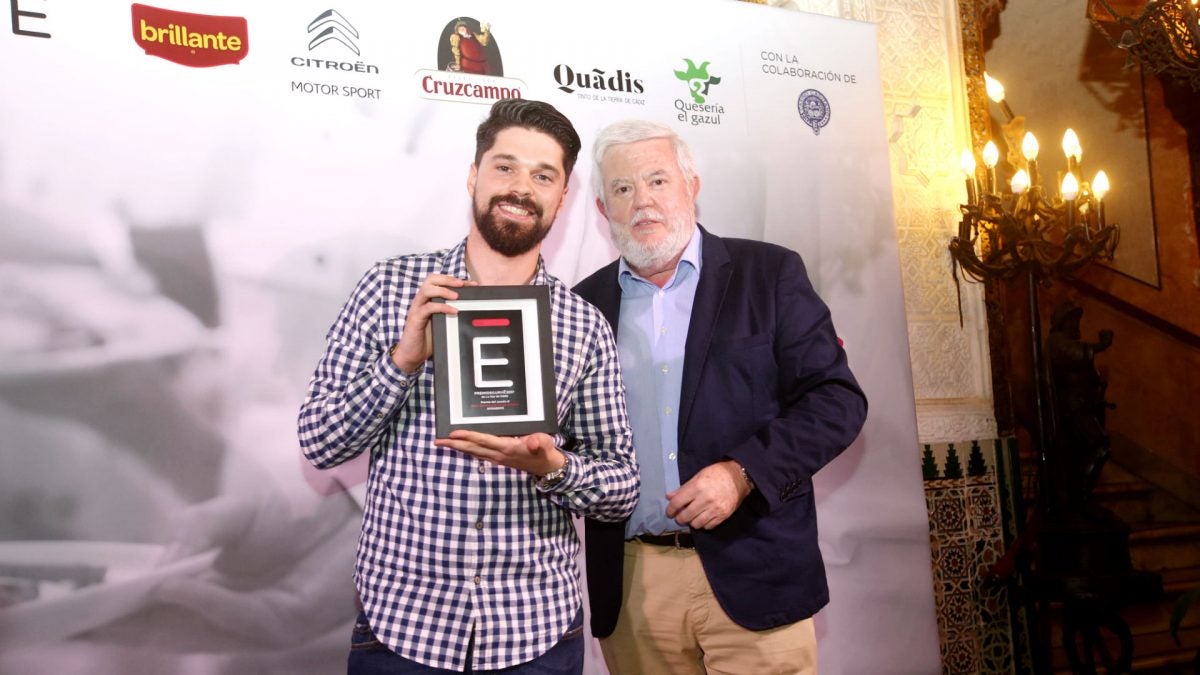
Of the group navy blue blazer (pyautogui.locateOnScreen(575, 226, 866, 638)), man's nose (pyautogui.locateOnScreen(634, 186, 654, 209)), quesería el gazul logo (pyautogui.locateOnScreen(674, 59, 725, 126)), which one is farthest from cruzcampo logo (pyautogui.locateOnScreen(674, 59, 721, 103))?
navy blue blazer (pyautogui.locateOnScreen(575, 226, 866, 638))

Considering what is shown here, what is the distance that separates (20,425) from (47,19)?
37.0 inches

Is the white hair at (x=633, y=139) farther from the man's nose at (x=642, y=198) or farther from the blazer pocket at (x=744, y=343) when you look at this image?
the blazer pocket at (x=744, y=343)

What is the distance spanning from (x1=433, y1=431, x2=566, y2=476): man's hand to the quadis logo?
4.22 ft

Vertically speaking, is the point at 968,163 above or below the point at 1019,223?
above

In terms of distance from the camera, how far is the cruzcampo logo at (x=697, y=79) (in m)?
2.92

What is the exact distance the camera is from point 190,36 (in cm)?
231

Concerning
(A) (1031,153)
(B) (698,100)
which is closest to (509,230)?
(B) (698,100)

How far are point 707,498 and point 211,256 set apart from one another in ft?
4.38

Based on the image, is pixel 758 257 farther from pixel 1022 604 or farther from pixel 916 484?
pixel 1022 604

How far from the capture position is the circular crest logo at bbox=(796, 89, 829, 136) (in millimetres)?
3096

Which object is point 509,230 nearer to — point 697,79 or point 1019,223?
point 697,79

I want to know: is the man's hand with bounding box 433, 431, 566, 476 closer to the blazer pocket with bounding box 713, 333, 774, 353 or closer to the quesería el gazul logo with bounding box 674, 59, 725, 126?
the blazer pocket with bounding box 713, 333, 774, 353

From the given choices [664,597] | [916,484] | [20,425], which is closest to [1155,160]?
[916,484]

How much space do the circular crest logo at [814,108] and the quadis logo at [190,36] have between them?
67.6 inches
